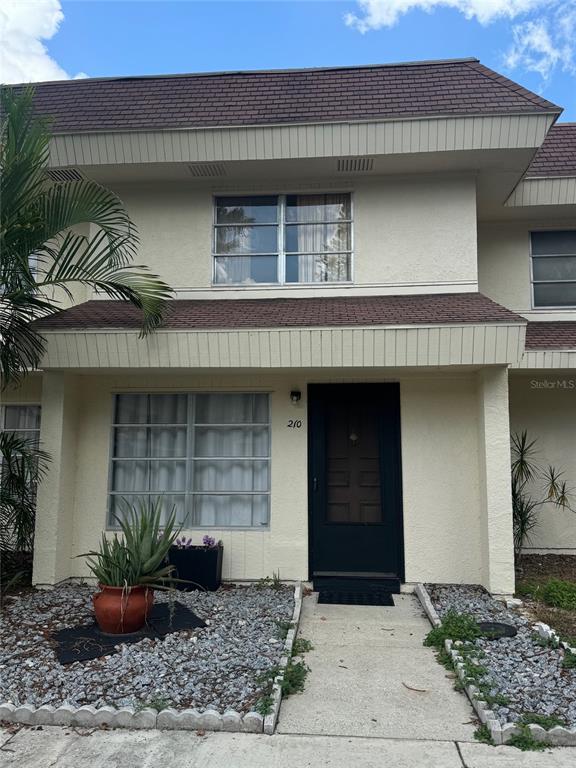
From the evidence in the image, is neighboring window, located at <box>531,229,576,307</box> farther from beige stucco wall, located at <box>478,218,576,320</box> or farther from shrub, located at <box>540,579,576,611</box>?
shrub, located at <box>540,579,576,611</box>

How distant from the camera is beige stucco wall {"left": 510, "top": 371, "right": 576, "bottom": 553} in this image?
779cm

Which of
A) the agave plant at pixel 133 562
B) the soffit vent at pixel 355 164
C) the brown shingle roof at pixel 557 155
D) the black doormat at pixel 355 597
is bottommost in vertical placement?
the black doormat at pixel 355 597

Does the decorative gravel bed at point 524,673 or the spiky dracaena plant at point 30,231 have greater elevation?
the spiky dracaena plant at point 30,231

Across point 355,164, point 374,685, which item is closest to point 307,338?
point 355,164

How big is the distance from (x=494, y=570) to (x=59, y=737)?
463 centimetres

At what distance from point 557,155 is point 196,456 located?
7161mm

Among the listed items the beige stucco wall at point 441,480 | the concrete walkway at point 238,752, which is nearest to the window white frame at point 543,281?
the beige stucco wall at point 441,480

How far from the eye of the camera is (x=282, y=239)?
7.33m

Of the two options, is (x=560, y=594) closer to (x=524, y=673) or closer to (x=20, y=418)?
(x=524, y=673)

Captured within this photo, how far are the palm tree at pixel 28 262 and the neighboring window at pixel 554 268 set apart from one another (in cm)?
595

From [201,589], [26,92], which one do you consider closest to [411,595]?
[201,589]

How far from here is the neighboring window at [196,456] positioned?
6.84 m

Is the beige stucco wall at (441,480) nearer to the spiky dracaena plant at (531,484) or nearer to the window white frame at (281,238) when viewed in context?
the spiky dracaena plant at (531,484)

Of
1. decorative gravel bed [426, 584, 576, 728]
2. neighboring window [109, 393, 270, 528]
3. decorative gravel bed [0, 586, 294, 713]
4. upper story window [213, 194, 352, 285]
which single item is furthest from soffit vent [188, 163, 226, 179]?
A: decorative gravel bed [426, 584, 576, 728]
